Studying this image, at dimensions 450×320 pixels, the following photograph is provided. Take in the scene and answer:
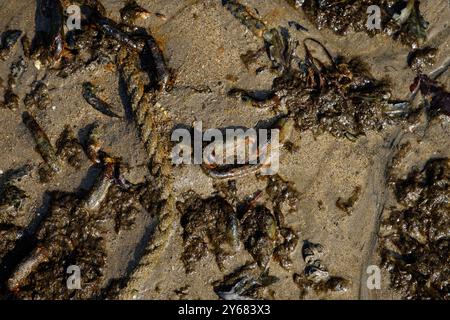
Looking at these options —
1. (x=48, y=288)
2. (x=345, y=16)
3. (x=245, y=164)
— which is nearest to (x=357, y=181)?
(x=245, y=164)

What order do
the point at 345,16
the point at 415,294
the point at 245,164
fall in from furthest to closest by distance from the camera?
the point at 345,16, the point at 245,164, the point at 415,294

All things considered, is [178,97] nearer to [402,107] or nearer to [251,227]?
[251,227]

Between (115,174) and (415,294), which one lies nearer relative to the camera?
(415,294)

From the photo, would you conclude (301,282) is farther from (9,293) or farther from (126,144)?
(9,293)

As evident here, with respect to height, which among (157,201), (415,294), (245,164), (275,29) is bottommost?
(415,294)

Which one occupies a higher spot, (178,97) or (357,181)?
(178,97)

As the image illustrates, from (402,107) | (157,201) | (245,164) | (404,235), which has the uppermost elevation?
(402,107)

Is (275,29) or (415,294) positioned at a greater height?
(275,29)

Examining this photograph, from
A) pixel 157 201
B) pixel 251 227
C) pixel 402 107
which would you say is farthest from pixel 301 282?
pixel 402 107

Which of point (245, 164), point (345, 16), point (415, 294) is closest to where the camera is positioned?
point (415, 294)
